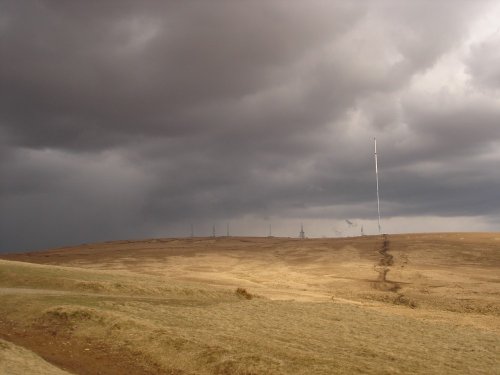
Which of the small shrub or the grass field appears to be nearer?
the grass field

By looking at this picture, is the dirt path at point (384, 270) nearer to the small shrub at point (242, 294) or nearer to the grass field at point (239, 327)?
the grass field at point (239, 327)

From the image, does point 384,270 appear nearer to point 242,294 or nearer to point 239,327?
point 242,294

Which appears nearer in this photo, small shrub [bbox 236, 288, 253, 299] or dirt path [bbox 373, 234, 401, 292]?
small shrub [bbox 236, 288, 253, 299]

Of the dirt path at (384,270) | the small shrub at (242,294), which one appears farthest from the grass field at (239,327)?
the dirt path at (384,270)

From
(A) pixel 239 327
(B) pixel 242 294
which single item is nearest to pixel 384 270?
(B) pixel 242 294

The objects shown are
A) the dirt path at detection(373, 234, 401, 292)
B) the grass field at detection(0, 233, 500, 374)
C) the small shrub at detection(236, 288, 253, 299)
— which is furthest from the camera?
the dirt path at detection(373, 234, 401, 292)

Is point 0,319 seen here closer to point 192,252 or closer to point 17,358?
point 17,358

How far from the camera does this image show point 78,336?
20266 mm

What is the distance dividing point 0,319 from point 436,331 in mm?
21570

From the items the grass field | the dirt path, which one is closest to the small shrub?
the grass field

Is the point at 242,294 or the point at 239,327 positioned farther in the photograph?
the point at 242,294

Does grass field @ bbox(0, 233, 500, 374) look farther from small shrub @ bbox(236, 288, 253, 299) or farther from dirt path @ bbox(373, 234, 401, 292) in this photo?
dirt path @ bbox(373, 234, 401, 292)

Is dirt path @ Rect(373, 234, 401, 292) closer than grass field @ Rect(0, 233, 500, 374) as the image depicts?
No

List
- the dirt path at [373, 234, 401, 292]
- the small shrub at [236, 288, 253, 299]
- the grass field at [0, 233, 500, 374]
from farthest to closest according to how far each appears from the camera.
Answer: the dirt path at [373, 234, 401, 292]
the small shrub at [236, 288, 253, 299]
the grass field at [0, 233, 500, 374]
